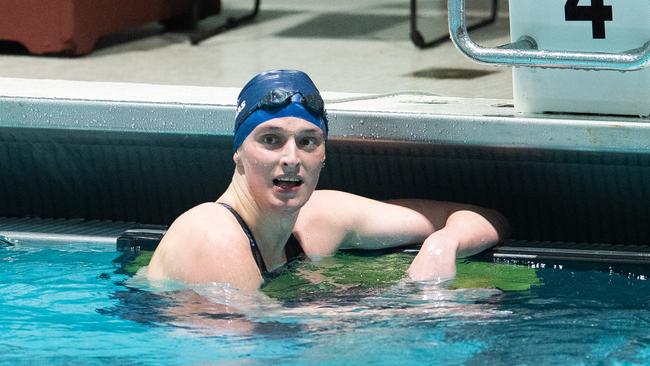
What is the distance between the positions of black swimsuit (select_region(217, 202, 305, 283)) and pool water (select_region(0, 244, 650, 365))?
36 mm

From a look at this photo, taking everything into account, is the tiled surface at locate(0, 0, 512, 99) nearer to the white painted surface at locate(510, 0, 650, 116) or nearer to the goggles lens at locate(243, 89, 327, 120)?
the white painted surface at locate(510, 0, 650, 116)

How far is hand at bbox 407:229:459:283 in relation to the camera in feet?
12.5

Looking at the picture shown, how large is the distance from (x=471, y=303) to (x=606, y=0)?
0.96 metres

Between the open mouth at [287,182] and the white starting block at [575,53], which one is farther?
the white starting block at [575,53]

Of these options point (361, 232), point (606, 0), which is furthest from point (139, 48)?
point (606, 0)

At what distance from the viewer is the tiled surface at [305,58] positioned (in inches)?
207

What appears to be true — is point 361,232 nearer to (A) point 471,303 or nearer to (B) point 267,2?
(A) point 471,303

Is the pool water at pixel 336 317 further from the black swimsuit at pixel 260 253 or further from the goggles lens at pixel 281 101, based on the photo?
the goggles lens at pixel 281 101

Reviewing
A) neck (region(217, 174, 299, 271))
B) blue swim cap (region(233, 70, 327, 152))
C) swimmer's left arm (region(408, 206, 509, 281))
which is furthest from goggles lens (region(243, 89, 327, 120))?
swimmer's left arm (region(408, 206, 509, 281))

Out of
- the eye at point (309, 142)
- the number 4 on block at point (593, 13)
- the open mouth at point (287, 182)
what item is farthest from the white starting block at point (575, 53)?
the open mouth at point (287, 182)

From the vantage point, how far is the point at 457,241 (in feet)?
12.9

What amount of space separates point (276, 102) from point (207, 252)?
17.7 inches

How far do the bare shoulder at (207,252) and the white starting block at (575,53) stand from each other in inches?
33.5

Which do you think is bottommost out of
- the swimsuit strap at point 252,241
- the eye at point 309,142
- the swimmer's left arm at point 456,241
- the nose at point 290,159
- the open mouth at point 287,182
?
the swimmer's left arm at point 456,241
